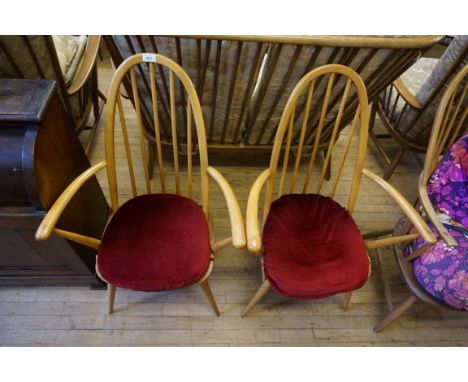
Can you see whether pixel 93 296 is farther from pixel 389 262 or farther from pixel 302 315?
pixel 389 262

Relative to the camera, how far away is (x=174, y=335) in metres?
1.34

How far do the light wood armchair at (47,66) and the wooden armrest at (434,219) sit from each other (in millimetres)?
1520

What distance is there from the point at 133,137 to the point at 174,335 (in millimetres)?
1294

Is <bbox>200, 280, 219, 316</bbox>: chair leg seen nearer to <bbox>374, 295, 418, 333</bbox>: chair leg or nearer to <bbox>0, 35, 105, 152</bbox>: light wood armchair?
<bbox>374, 295, 418, 333</bbox>: chair leg

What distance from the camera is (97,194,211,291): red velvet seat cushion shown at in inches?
39.5

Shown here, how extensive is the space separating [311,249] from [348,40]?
2.51ft

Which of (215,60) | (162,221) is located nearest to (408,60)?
(215,60)

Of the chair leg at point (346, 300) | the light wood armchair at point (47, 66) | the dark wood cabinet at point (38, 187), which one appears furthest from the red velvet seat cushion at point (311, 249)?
the light wood armchair at point (47, 66)

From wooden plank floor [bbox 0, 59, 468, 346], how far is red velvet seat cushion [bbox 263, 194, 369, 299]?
45cm

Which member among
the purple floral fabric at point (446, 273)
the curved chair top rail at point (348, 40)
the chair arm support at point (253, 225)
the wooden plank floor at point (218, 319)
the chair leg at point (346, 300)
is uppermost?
the curved chair top rail at point (348, 40)

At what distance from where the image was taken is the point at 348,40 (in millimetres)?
1108

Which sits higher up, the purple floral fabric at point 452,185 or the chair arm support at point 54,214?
the chair arm support at point 54,214

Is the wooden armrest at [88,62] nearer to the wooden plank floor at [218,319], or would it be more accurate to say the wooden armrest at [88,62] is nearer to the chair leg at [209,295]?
the wooden plank floor at [218,319]

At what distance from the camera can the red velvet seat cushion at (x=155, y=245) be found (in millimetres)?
1004
